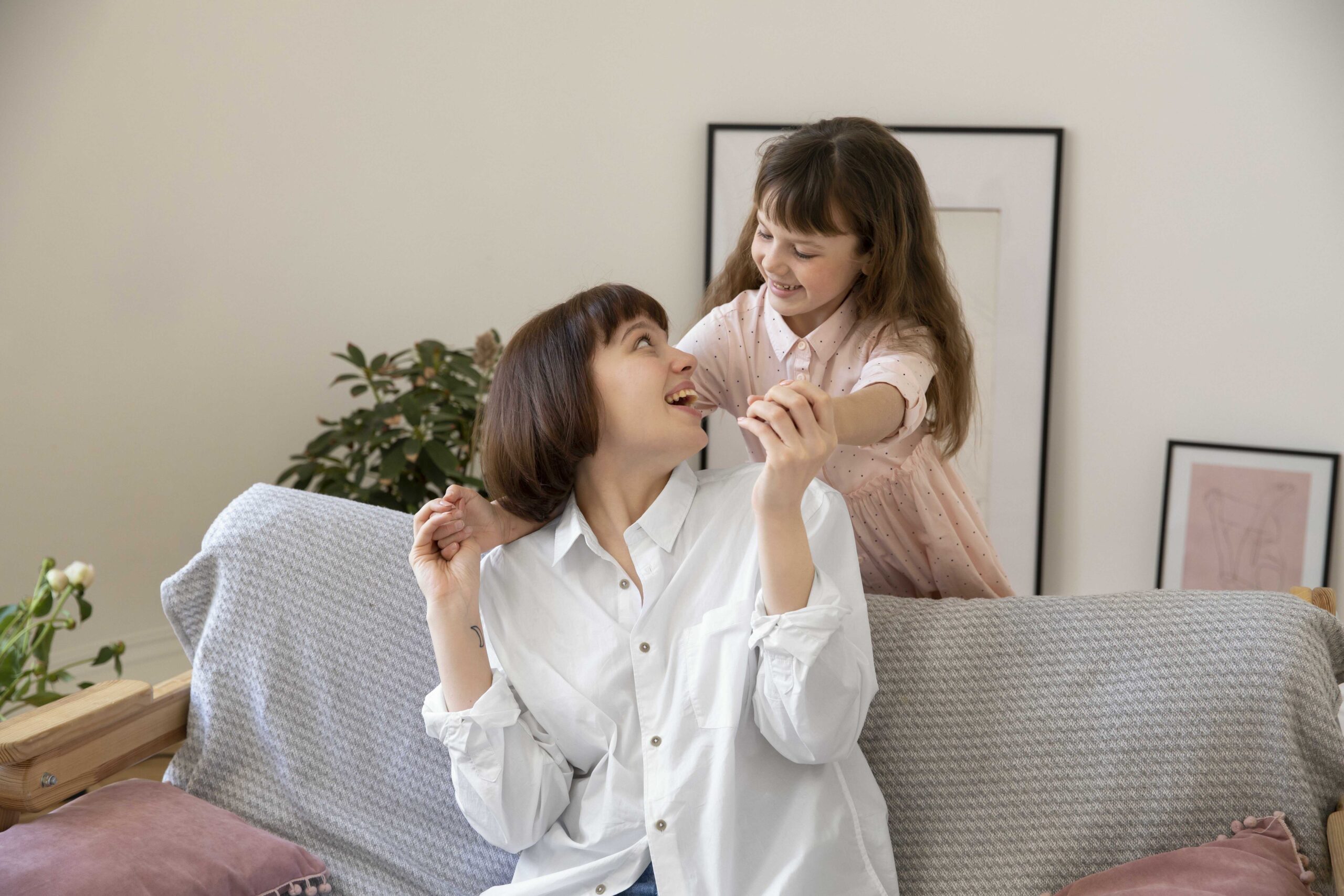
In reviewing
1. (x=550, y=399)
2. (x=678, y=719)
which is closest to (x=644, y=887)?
(x=678, y=719)

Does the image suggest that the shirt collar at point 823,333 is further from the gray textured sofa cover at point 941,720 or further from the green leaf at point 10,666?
the green leaf at point 10,666

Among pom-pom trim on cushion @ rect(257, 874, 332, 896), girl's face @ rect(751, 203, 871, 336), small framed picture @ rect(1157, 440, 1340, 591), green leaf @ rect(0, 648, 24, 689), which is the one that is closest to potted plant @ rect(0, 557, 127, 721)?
green leaf @ rect(0, 648, 24, 689)

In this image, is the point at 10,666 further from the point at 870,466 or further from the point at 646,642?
the point at 870,466

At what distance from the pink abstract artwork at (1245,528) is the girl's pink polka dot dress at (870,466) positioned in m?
1.17

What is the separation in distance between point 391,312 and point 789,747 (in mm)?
1943

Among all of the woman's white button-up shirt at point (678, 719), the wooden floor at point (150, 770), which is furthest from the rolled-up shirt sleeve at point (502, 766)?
the wooden floor at point (150, 770)

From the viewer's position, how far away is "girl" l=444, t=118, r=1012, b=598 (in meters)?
1.43

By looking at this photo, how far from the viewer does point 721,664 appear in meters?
1.20

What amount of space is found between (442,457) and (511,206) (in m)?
0.74

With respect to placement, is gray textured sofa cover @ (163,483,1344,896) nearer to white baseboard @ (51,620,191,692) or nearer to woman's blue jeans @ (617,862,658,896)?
woman's blue jeans @ (617,862,658,896)

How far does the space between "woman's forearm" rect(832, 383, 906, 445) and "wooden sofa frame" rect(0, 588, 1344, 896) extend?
66 centimetres

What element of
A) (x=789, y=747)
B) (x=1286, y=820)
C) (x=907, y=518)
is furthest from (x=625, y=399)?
(x=1286, y=820)

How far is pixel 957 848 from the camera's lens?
1.29 meters

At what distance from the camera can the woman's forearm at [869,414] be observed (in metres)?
1.28
